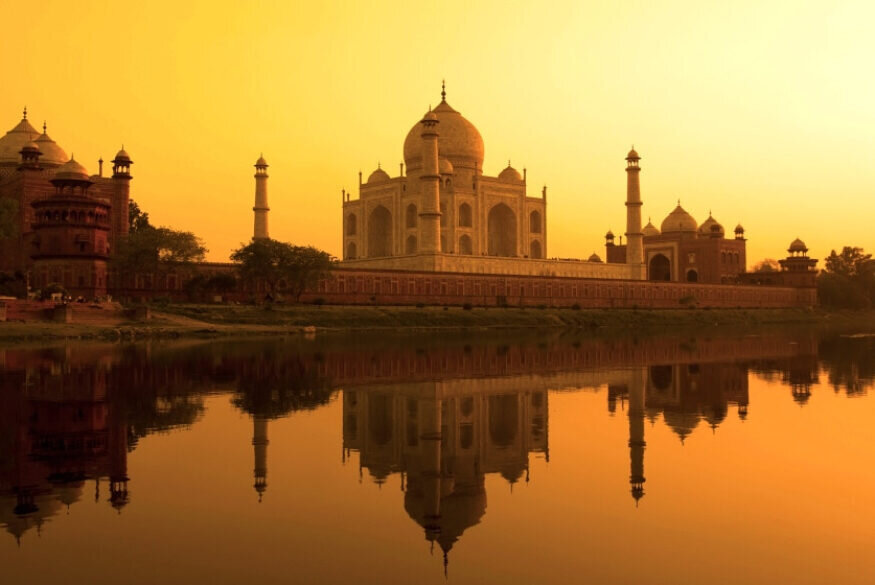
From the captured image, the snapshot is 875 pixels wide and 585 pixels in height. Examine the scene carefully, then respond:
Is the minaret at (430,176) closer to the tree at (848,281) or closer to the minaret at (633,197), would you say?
the minaret at (633,197)

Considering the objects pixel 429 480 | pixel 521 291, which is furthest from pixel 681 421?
pixel 521 291

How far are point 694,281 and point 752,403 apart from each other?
65.9 metres

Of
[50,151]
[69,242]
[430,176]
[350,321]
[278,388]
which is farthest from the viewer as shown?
[430,176]

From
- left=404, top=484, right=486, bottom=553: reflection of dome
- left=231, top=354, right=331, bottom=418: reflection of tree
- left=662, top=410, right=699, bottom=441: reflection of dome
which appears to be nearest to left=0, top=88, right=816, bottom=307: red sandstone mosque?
left=231, top=354, right=331, bottom=418: reflection of tree

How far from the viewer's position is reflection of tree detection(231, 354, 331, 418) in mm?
14812

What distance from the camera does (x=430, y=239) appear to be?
5744 cm

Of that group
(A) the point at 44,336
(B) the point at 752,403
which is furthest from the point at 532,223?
(B) the point at 752,403

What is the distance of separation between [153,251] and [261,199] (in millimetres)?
14292

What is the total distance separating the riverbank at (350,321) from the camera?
33.3 meters

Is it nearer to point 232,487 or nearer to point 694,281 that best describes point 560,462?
point 232,487

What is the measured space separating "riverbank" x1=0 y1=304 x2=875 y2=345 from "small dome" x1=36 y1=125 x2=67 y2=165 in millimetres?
15560

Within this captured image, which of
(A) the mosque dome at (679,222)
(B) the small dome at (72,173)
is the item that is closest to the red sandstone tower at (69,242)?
(B) the small dome at (72,173)

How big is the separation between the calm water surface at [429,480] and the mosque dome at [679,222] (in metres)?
65.3

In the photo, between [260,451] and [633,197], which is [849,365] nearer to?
[260,451]
